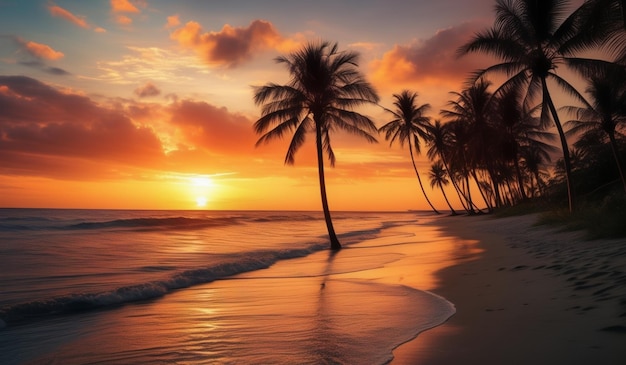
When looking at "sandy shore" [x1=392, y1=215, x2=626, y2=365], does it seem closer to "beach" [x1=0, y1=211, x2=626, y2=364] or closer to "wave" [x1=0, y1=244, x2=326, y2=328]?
"beach" [x1=0, y1=211, x2=626, y2=364]

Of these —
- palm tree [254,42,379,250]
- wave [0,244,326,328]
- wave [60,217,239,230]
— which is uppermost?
palm tree [254,42,379,250]

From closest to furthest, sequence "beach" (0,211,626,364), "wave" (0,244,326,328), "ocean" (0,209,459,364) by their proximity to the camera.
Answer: "beach" (0,211,626,364), "ocean" (0,209,459,364), "wave" (0,244,326,328)

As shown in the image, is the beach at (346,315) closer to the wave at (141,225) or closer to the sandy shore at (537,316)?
the sandy shore at (537,316)

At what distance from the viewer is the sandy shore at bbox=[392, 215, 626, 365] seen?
3.42 m

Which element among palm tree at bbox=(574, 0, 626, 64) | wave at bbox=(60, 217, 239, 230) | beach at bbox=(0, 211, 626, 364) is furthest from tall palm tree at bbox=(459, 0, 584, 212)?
wave at bbox=(60, 217, 239, 230)

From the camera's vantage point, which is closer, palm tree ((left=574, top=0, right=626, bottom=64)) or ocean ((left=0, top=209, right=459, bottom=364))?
ocean ((left=0, top=209, right=459, bottom=364))

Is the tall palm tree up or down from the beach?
up

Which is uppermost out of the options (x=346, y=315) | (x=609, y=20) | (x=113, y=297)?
(x=609, y=20)

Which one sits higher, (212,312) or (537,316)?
(537,316)

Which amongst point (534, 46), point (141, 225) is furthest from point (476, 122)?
point (141, 225)

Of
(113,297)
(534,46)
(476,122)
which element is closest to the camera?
(113,297)

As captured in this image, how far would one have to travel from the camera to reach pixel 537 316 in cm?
450

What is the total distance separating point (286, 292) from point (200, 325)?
2.52 metres

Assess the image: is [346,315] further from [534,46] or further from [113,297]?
[534,46]
